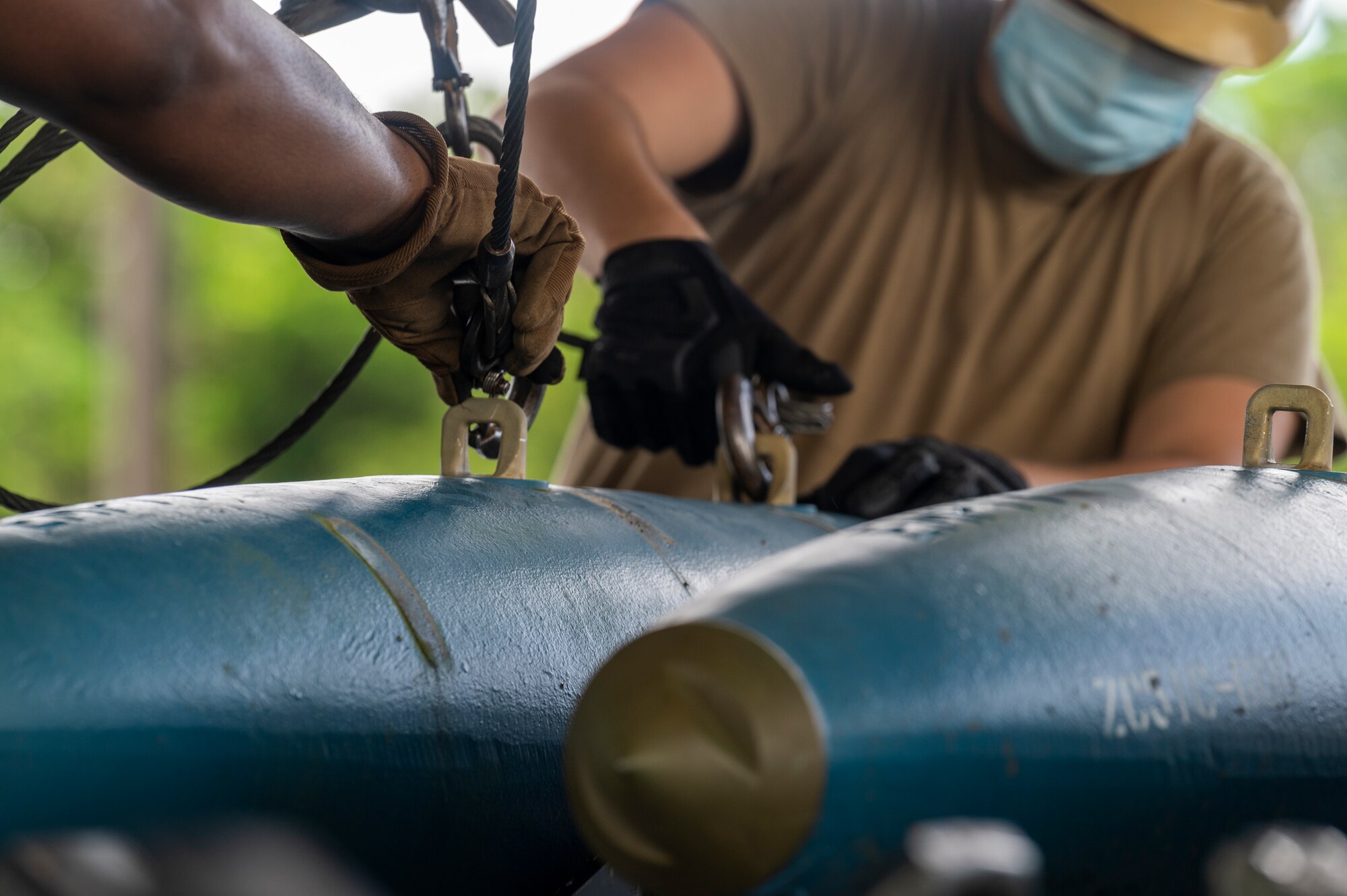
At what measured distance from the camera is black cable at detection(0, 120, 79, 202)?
665 millimetres

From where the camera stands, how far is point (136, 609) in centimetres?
39

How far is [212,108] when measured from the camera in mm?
416

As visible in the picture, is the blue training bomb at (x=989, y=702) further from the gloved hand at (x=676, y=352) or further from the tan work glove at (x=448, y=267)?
the gloved hand at (x=676, y=352)

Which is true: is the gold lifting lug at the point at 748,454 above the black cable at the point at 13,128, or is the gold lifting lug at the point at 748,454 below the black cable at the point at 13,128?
below

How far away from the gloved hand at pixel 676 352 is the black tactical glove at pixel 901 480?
0.06 metres

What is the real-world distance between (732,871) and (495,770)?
0.18 meters

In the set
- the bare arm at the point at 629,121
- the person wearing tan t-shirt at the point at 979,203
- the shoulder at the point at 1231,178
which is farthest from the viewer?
the shoulder at the point at 1231,178

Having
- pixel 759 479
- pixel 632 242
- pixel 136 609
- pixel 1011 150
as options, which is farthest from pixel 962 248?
pixel 136 609

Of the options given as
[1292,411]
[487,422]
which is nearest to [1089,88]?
[1292,411]

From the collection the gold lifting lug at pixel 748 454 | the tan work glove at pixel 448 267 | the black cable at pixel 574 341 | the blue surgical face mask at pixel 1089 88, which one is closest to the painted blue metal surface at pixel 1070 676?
the tan work glove at pixel 448 267

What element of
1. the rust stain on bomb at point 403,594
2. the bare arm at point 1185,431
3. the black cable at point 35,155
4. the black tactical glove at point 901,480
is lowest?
the bare arm at point 1185,431

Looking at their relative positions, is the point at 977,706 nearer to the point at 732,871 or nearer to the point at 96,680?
the point at 732,871

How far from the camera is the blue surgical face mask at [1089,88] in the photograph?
1.22 meters

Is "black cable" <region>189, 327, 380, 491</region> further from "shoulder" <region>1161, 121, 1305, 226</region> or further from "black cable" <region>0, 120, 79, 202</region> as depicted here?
"shoulder" <region>1161, 121, 1305, 226</region>
